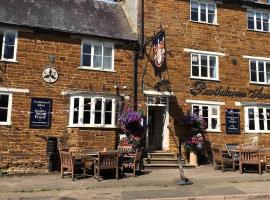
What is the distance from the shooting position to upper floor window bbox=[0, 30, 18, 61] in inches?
572

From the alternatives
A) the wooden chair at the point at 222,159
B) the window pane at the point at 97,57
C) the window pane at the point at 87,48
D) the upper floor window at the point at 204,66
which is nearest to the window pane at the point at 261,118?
the upper floor window at the point at 204,66

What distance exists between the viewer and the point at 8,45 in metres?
14.6

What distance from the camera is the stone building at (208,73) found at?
16.6 meters

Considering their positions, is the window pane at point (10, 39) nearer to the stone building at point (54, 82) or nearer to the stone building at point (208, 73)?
the stone building at point (54, 82)

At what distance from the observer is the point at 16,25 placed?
1456 cm

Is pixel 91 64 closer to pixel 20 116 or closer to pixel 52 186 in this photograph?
pixel 20 116

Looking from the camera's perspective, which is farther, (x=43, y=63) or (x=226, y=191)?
(x=43, y=63)

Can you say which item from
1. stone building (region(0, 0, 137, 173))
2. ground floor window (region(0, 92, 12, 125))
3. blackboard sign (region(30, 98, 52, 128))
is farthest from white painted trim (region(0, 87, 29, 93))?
blackboard sign (region(30, 98, 52, 128))

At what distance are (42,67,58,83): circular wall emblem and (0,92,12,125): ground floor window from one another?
164 cm

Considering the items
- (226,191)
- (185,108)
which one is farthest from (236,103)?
(226,191)

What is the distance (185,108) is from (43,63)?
6927 mm

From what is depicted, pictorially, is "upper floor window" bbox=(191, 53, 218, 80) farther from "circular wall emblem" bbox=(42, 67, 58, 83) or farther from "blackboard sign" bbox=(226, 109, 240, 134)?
Answer: "circular wall emblem" bbox=(42, 67, 58, 83)

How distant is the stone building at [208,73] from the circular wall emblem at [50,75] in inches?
157

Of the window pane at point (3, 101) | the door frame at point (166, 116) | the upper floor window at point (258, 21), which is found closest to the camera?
the window pane at point (3, 101)
